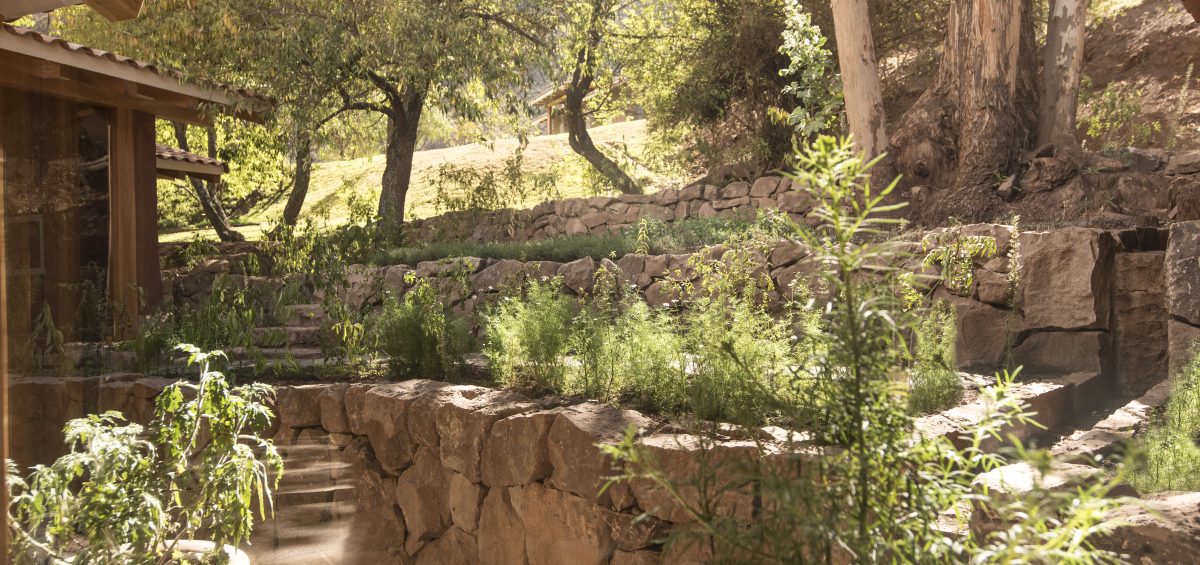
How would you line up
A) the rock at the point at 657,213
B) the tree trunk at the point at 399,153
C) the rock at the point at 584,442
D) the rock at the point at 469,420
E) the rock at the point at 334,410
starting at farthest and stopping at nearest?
the tree trunk at the point at 399,153 < the rock at the point at 657,213 < the rock at the point at 334,410 < the rock at the point at 469,420 < the rock at the point at 584,442

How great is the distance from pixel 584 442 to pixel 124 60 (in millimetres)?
6271

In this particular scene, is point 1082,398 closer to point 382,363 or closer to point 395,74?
point 382,363

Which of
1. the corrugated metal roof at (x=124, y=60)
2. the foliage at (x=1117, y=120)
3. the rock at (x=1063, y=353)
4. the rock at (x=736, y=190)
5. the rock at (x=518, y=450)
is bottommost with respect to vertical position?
the rock at (x=518, y=450)

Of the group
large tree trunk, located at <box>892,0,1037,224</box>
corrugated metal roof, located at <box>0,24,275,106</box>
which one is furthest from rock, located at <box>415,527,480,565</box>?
large tree trunk, located at <box>892,0,1037,224</box>

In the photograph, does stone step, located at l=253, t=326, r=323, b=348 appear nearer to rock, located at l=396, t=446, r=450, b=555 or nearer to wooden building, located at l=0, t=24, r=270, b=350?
wooden building, located at l=0, t=24, r=270, b=350

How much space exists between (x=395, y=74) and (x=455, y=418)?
7.73 meters

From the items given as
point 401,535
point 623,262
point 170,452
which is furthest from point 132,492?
point 623,262

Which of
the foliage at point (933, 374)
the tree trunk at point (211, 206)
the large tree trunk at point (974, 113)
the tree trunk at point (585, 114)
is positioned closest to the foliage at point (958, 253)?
the foliage at point (933, 374)

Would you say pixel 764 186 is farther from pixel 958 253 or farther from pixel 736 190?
pixel 958 253

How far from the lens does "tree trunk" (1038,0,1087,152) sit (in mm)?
7684

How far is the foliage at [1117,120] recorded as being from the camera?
28.5 feet

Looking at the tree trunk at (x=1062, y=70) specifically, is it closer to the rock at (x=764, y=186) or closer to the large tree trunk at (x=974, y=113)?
the large tree trunk at (x=974, y=113)

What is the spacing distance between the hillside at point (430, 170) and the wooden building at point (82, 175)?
5.19 m

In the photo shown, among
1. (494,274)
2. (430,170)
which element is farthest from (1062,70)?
(430,170)
